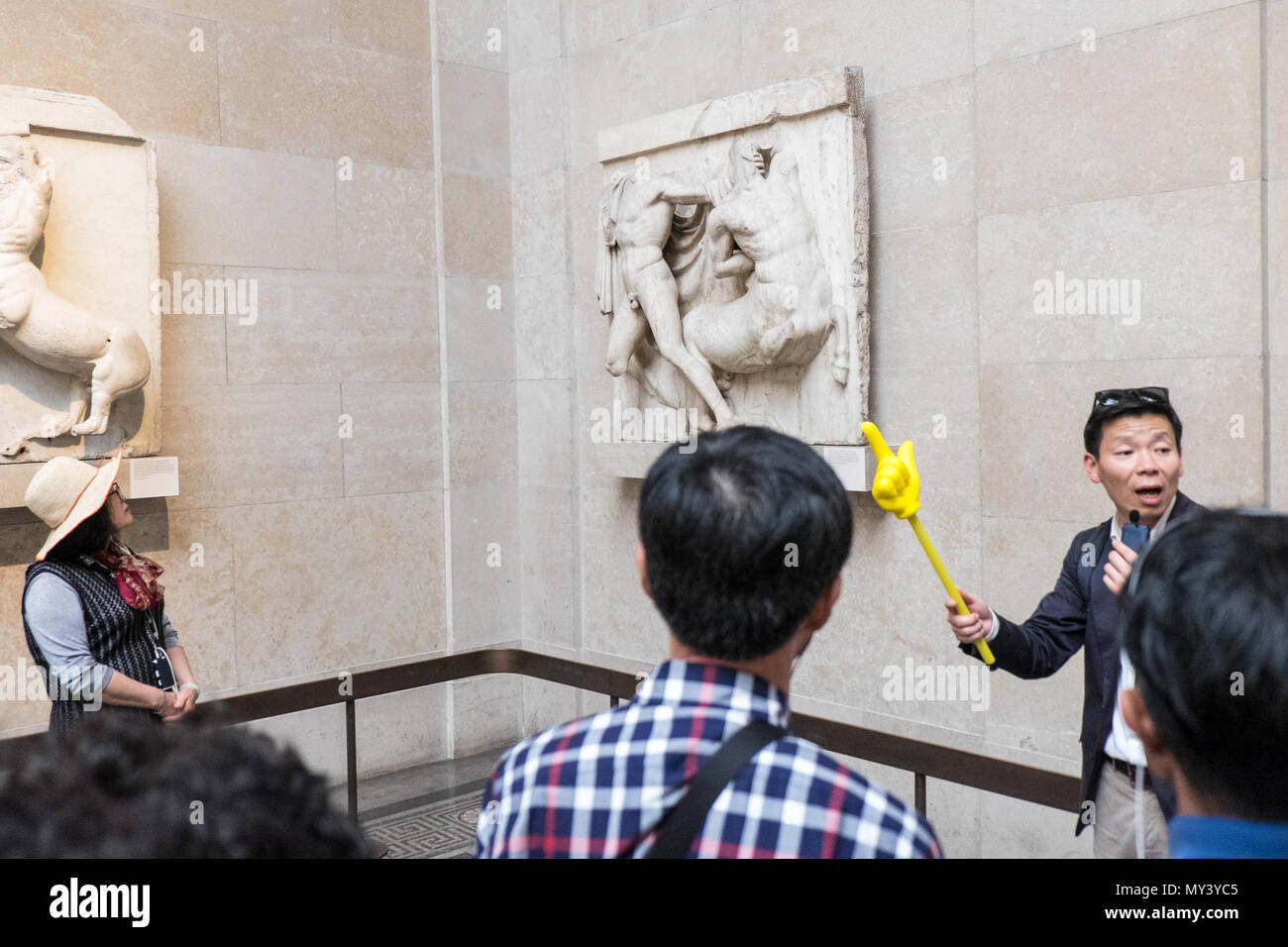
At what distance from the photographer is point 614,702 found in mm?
3930

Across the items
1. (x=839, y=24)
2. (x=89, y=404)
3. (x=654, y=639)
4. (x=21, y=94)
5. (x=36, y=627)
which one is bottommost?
(x=654, y=639)

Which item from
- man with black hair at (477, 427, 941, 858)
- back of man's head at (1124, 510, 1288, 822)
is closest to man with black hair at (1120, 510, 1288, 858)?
back of man's head at (1124, 510, 1288, 822)

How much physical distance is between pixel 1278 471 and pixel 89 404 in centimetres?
453

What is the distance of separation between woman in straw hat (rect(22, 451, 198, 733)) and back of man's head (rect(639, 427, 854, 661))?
230cm

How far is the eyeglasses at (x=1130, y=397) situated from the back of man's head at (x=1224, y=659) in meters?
1.55

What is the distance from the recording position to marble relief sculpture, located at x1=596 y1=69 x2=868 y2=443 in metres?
4.61

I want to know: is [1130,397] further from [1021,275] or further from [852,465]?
[852,465]

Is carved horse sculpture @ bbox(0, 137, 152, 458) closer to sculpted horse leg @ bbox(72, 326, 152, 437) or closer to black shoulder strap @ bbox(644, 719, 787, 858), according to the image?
sculpted horse leg @ bbox(72, 326, 152, 437)
